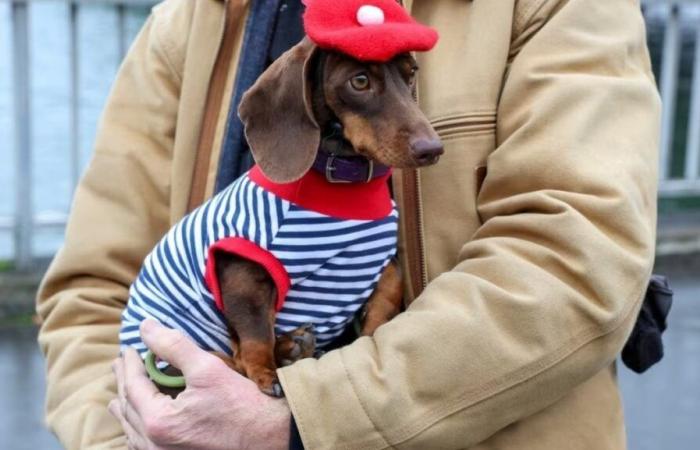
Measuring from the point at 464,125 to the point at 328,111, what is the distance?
0.24m

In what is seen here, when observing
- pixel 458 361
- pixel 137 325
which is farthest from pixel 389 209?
pixel 137 325

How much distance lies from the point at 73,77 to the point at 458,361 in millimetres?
4193

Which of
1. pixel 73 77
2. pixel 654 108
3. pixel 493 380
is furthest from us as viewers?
pixel 73 77

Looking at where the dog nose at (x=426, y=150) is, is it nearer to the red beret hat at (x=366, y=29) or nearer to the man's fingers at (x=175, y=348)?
the red beret hat at (x=366, y=29)

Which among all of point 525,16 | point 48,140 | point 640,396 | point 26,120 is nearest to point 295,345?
point 525,16

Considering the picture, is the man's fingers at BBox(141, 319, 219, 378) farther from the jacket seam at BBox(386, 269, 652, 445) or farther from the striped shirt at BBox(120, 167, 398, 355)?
the jacket seam at BBox(386, 269, 652, 445)

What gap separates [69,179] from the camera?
592cm

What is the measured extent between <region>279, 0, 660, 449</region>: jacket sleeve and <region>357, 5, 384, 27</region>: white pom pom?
292mm

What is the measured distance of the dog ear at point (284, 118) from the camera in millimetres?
2143

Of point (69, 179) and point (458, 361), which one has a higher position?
point (458, 361)

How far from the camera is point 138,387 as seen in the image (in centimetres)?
227

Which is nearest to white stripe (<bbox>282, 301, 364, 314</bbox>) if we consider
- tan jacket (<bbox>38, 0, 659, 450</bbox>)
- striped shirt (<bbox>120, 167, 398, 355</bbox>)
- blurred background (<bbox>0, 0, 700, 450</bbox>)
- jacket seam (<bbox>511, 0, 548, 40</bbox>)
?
striped shirt (<bbox>120, 167, 398, 355</bbox>)

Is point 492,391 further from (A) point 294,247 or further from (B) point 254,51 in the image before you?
(B) point 254,51

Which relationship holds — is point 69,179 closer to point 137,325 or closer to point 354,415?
point 137,325
